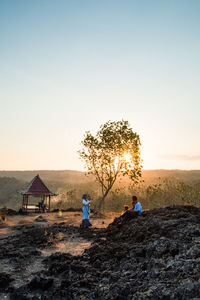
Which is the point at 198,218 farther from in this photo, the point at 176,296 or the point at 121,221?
the point at 176,296

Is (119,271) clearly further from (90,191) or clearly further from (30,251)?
(90,191)

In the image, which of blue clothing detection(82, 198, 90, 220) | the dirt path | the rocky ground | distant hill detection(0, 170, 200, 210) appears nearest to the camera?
the rocky ground

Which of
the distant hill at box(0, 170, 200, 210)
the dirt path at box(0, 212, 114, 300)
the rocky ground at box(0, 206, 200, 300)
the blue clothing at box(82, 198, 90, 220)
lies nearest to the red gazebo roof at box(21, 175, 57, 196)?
the distant hill at box(0, 170, 200, 210)

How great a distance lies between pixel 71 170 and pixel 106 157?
123444 mm

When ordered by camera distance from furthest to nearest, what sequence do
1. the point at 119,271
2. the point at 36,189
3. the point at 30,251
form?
the point at 36,189 < the point at 30,251 < the point at 119,271

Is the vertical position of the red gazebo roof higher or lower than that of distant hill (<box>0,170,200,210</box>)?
higher

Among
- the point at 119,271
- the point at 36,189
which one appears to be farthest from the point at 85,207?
the point at 36,189

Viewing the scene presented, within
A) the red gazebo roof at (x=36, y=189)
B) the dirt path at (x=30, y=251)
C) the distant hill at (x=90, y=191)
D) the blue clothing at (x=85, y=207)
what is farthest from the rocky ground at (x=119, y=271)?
the red gazebo roof at (x=36, y=189)

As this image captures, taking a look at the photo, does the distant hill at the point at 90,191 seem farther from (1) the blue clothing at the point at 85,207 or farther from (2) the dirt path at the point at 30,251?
(2) the dirt path at the point at 30,251

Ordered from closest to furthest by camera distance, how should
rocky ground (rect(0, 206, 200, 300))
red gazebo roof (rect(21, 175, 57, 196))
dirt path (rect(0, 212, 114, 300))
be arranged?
rocky ground (rect(0, 206, 200, 300))
dirt path (rect(0, 212, 114, 300))
red gazebo roof (rect(21, 175, 57, 196))

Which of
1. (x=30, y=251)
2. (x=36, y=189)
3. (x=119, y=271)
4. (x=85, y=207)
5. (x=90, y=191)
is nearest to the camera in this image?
(x=119, y=271)

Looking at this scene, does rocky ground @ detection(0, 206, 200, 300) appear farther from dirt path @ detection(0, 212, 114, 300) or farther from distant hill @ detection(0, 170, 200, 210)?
distant hill @ detection(0, 170, 200, 210)

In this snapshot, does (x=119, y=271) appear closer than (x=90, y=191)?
Yes

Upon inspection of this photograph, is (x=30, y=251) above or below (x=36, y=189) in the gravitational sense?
below
